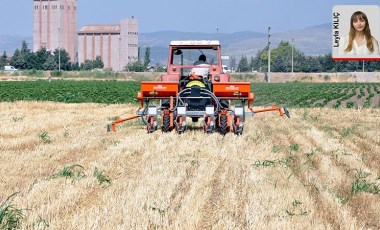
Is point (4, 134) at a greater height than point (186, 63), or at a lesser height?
lesser

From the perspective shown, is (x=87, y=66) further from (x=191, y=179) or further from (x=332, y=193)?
(x=332, y=193)

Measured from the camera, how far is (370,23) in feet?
188

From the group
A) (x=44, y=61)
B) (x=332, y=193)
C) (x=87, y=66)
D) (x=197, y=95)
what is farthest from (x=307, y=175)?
(x=87, y=66)

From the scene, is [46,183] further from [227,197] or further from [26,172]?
[227,197]

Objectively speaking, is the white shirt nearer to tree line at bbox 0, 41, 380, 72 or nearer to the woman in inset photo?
the woman in inset photo

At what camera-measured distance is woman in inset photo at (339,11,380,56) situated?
56.3 meters

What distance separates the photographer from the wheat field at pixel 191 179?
8.24m

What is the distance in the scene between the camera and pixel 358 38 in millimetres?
59531

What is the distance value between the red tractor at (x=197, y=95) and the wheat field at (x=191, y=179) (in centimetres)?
46

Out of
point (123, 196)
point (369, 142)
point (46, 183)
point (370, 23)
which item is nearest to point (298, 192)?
point (123, 196)

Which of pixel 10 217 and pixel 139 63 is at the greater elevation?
pixel 139 63

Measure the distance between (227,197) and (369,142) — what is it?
8.92 m

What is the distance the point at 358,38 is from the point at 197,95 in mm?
42977

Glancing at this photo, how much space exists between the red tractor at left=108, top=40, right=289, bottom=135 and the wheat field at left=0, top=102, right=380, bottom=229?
0.46m
